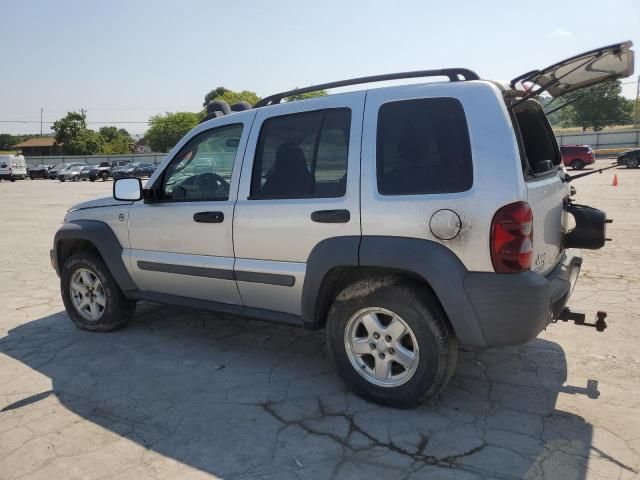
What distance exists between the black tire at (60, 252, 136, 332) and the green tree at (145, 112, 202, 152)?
3365 inches

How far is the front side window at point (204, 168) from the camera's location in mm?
3814

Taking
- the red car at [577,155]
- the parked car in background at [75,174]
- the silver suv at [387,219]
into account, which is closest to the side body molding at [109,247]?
the silver suv at [387,219]

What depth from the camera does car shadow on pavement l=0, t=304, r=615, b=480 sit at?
8.68ft

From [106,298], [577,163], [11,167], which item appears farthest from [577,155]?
[11,167]

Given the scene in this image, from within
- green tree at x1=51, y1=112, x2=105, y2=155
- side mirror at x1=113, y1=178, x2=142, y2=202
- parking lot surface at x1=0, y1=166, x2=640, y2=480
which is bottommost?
parking lot surface at x1=0, y1=166, x2=640, y2=480

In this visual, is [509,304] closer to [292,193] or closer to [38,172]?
[292,193]

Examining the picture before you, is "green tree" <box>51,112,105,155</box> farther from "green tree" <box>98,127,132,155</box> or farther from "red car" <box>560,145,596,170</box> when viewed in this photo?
"red car" <box>560,145,596,170</box>

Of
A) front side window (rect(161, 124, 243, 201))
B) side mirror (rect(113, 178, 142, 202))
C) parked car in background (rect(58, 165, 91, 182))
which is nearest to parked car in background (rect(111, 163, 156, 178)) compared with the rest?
parked car in background (rect(58, 165, 91, 182))

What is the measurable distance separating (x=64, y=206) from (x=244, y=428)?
56.5 feet

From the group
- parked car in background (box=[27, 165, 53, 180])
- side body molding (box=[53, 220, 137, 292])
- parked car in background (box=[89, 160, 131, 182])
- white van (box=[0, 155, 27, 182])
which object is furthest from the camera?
parked car in background (box=[27, 165, 53, 180])

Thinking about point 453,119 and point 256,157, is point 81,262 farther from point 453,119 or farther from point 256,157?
point 453,119

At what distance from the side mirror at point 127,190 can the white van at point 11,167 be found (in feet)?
143

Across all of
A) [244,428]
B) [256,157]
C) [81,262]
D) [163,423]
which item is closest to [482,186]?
[256,157]

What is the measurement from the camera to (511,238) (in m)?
2.70
